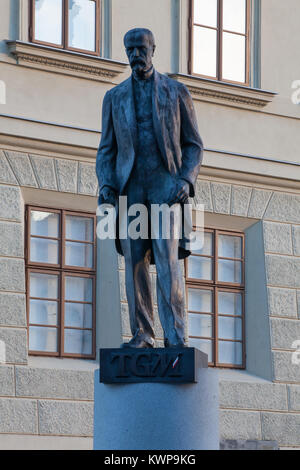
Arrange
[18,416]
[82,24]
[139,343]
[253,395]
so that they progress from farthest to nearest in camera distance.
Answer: [253,395]
[82,24]
[18,416]
[139,343]

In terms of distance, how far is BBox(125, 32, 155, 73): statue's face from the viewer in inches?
442

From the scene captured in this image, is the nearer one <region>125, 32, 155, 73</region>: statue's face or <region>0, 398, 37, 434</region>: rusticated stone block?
<region>125, 32, 155, 73</region>: statue's face

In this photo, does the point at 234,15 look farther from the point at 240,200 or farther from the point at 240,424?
the point at 240,424

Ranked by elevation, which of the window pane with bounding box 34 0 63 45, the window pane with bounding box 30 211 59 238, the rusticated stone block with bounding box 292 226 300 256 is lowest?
the window pane with bounding box 30 211 59 238

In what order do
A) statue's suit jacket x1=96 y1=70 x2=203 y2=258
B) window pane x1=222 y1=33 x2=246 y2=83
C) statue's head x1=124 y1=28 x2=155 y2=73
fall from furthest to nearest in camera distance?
window pane x1=222 y1=33 x2=246 y2=83
statue's suit jacket x1=96 y1=70 x2=203 y2=258
statue's head x1=124 y1=28 x2=155 y2=73

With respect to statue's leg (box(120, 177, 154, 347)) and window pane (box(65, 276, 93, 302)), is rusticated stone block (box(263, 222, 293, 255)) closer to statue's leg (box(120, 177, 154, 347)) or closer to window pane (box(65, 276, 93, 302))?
window pane (box(65, 276, 93, 302))

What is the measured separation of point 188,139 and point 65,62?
22.0 feet

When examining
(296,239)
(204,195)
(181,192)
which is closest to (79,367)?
(204,195)

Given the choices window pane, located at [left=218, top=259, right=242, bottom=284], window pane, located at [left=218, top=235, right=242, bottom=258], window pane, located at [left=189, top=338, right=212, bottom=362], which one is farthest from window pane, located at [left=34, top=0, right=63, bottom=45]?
window pane, located at [left=189, top=338, right=212, bottom=362]

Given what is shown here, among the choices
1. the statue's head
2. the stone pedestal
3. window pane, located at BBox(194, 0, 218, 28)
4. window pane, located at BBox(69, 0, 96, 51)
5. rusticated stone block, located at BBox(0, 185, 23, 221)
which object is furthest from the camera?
window pane, located at BBox(194, 0, 218, 28)

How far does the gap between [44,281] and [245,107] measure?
3770 millimetres

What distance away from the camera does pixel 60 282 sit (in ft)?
58.9

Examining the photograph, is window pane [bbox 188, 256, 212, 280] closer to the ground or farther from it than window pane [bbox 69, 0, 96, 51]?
closer to the ground

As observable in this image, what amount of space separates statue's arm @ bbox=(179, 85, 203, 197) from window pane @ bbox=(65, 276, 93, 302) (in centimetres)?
674
